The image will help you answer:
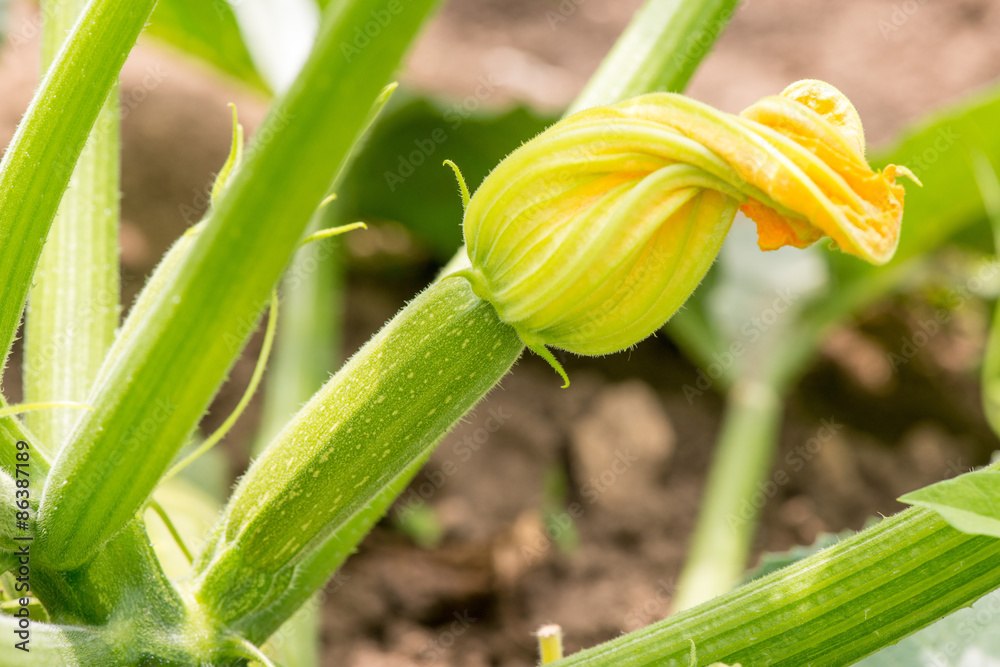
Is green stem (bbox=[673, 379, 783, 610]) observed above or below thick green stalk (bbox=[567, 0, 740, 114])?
below

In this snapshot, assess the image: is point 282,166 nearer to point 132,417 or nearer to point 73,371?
point 132,417

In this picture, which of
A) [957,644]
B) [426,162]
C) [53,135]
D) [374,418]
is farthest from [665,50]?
[426,162]

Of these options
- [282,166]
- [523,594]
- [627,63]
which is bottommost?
[523,594]

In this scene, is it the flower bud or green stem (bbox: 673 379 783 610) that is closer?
the flower bud

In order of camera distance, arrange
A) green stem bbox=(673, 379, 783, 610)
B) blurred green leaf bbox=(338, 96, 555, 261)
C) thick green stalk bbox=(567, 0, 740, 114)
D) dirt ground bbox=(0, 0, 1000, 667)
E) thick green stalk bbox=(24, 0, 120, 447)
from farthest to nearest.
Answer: blurred green leaf bbox=(338, 96, 555, 261) → dirt ground bbox=(0, 0, 1000, 667) → green stem bbox=(673, 379, 783, 610) → thick green stalk bbox=(567, 0, 740, 114) → thick green stalk bbox=(24, 0, 120, 447)

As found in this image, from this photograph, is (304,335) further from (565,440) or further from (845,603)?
(845,603)

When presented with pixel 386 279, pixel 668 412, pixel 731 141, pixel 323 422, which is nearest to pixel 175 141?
pixel 386 279

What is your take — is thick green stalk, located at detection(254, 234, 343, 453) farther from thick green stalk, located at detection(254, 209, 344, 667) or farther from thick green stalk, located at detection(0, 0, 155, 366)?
thick green stalk, located at detection(0, 0, 155, 366)

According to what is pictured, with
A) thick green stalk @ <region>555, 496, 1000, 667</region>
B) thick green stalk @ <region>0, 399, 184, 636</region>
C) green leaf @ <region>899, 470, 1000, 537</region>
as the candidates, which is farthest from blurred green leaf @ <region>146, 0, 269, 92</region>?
green leaf @ <region>899, 470, 1000, 537</region>
